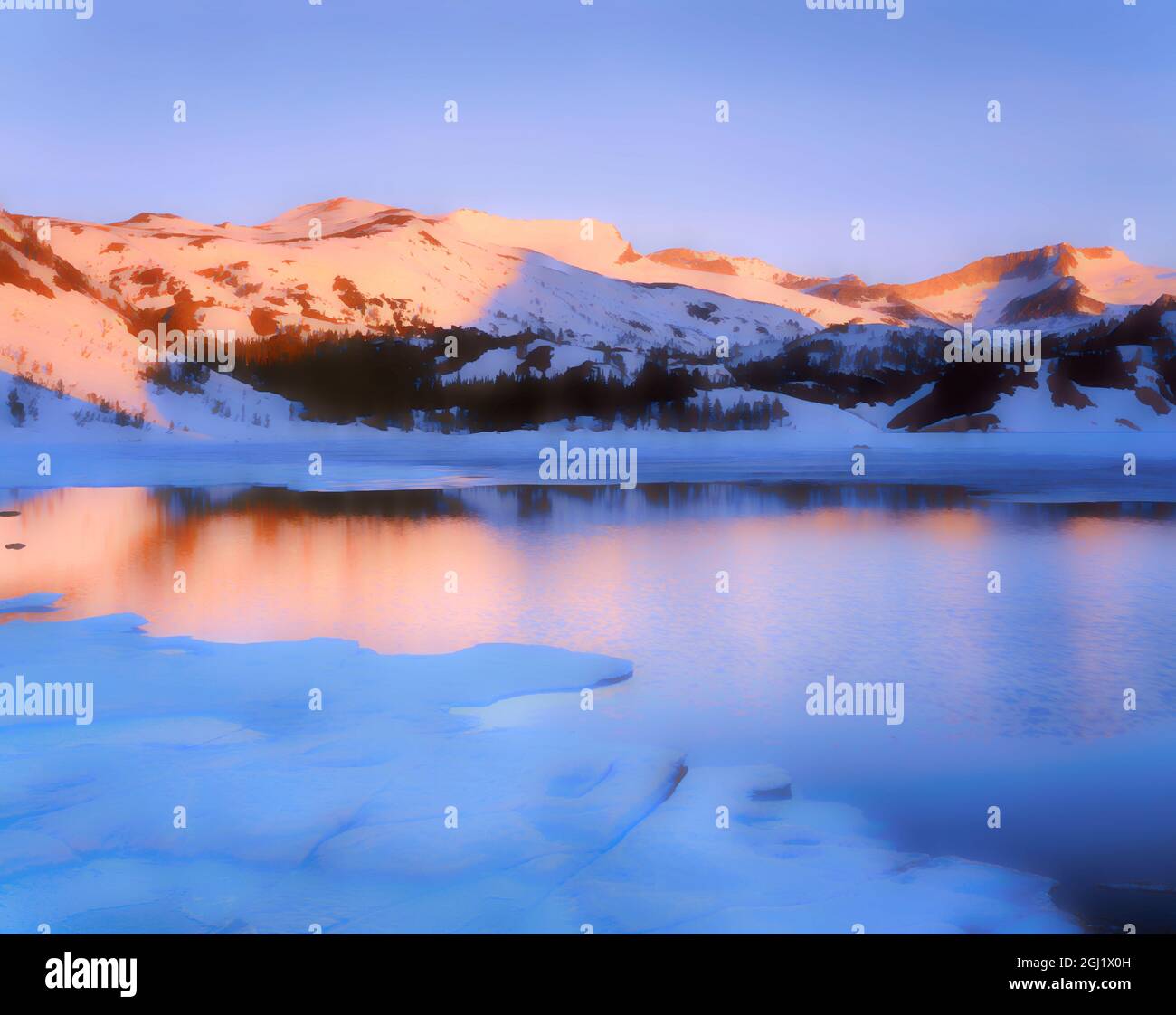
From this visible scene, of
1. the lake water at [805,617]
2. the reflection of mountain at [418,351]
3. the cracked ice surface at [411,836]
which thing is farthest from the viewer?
the reflection of mountain at [418,351]

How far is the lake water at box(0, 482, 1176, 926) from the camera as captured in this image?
18.6ft

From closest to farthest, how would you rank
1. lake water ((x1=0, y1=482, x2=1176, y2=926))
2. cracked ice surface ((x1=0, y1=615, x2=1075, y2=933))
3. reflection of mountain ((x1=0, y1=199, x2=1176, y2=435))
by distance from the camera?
cracked ice surface ((x1=0, y1=615, x2=1075, y2=933)), lake water ((x1=0, y1=482, x2=1176, y2=926)), reflection of mountain ((x1=0, y1=199, x2=1176, y2=435))

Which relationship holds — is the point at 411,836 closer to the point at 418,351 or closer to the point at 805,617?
the point at 805,617

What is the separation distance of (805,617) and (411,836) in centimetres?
560

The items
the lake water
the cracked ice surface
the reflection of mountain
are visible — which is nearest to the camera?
the cracked ice surface

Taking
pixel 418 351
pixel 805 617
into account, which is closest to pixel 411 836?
pixel 805 617

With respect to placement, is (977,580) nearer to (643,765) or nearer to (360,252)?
→ (643,765)

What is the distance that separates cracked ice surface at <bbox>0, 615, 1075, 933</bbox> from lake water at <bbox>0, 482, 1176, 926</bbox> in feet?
1.32

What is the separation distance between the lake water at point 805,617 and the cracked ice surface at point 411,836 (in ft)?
1.32

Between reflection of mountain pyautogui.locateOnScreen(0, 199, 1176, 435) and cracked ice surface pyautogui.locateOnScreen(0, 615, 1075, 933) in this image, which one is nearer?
cracked ice surface pyautogui.locateOnScreen(0, 615, 1075, 933)

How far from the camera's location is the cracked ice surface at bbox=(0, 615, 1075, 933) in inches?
175

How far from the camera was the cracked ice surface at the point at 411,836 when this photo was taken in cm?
446

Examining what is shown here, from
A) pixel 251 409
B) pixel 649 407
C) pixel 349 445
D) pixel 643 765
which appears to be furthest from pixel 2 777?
pixel 649 407

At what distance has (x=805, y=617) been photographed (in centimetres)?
988
